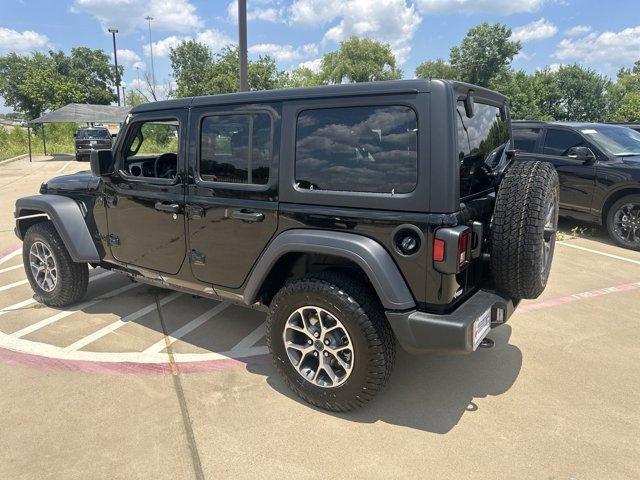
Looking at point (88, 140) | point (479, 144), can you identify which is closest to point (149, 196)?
point (479, 144)

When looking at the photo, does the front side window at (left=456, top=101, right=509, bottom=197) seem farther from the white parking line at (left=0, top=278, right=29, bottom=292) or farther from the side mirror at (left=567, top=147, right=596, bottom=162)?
the white parking line at (left=0, top=278, right=29, bottom=292)

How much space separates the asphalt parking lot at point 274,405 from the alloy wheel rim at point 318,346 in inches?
9.2

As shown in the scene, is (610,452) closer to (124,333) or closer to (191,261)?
(191,261)

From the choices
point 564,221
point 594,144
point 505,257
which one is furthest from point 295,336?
point 564,221

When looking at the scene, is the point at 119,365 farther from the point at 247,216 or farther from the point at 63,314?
the point at 247,216

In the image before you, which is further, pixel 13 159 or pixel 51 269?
pixel 13 159

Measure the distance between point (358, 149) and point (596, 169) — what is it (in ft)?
19.2

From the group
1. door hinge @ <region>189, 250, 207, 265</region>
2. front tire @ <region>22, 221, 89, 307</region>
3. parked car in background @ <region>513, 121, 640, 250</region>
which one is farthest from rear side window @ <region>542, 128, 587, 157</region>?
front tire @ <region>22, 221, 89, 307</region>

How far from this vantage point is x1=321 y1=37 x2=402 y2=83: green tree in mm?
55812

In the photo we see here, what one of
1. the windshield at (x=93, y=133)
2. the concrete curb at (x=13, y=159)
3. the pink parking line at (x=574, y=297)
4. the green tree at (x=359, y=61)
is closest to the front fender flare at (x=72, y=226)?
the pink parking line at (x=574, y=297)

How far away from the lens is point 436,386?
10.5ft

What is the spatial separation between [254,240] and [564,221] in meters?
7.37

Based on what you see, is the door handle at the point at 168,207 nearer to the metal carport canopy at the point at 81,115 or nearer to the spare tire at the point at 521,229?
the spare tire at the point at 521,229

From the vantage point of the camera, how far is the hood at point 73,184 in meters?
4.12
